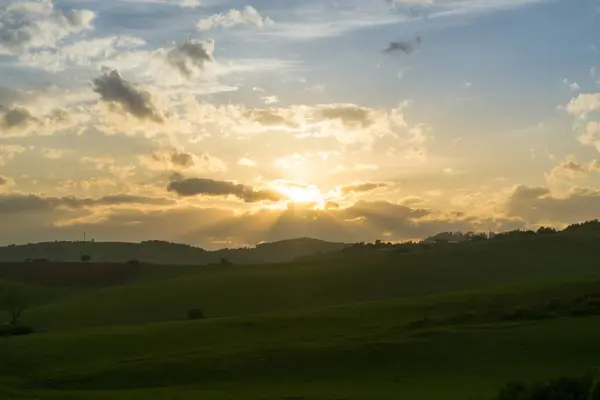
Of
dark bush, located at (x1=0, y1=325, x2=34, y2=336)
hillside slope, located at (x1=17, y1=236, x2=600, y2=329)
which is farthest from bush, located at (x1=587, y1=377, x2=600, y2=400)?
hillside slope, located at (x1=17, y1=236, x2=600, y2=329)

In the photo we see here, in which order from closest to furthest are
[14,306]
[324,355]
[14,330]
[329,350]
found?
1. [324,355]
2. [329,350]
3. [14,330]
4. [14,306]

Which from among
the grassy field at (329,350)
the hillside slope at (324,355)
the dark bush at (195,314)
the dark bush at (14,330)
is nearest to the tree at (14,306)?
the grassy field at (329,350)

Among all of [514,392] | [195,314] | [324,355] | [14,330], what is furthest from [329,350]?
[195,314]

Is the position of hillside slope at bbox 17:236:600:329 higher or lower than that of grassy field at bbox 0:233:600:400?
higher

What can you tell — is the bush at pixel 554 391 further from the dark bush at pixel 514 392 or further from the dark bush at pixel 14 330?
the dark bush at pixel 14 330

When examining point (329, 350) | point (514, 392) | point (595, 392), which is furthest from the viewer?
point (329, 350)

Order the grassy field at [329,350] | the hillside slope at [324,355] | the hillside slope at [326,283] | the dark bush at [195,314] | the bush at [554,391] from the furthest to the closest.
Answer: the hillside slope at [326,283], the dark bush at [195,314], the grassy field at [329,350], the hillside slope at [324,355], the bush at [554,391]

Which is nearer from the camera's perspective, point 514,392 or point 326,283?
point 514,392

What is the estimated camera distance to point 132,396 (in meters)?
41.2

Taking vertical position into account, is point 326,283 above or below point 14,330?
above

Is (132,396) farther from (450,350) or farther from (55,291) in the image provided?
(55,291)

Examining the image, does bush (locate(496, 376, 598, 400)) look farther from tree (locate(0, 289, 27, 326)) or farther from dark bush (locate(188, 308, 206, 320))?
tree (locate(0, 289, 27, 326))

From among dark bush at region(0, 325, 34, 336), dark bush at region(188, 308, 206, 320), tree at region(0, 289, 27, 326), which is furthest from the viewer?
tree at region(0, 289, 27, 326)

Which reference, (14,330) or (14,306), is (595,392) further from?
(14,306)
